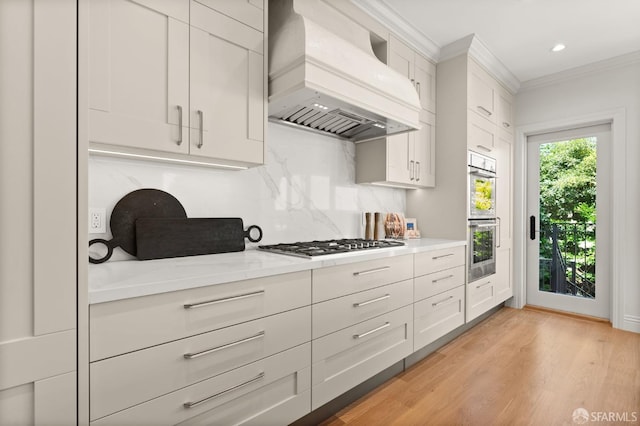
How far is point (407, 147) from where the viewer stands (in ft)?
8.86

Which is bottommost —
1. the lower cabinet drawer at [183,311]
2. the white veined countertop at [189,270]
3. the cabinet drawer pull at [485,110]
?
the lower cabinet drawer at [183,311]

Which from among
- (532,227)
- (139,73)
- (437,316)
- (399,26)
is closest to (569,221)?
(532,227)

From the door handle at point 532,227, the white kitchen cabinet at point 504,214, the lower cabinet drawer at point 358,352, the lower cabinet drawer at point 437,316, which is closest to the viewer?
the lower cabinet drawer at point 358,352

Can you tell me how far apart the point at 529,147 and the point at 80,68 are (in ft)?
13.5

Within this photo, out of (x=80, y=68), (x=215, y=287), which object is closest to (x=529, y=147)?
(x=215, y=287)

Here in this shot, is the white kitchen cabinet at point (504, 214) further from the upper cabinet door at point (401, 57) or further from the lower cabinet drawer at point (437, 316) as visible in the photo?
the upper cabinet door at point (401, 57)

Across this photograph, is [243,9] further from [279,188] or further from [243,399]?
[243,399]

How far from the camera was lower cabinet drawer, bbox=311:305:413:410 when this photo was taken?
5.26 feet

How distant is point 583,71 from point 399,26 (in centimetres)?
213

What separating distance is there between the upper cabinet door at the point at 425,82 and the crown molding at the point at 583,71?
55.0 inches

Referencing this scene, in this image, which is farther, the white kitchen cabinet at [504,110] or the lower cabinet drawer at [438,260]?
the white kitchen cabinet at [504,110]

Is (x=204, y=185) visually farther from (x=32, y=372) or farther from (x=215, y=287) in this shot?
(x=32, y=372)

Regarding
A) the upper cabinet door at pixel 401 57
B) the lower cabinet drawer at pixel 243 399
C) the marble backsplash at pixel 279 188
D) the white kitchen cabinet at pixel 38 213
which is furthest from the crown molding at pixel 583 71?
the white kitchen cabinet at pixel 38 213

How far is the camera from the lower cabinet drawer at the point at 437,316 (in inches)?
88.5
